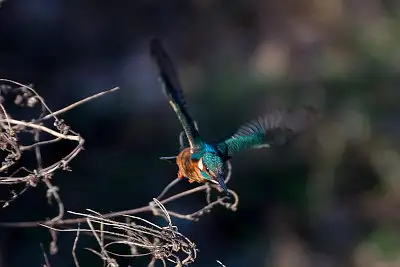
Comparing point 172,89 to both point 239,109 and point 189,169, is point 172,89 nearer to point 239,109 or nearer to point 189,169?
point 189,169

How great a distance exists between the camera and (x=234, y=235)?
3.88m

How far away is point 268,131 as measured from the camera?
1549 millimetres

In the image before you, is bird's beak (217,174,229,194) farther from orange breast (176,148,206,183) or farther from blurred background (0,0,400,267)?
blurred background (0,0,400,267)

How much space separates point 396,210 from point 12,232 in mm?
2015

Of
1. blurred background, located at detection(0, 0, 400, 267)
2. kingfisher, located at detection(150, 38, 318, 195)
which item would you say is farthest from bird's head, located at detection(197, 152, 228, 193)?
blurred background, located at detection(0, 0, 400, 267)

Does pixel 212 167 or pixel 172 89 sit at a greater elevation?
pixel 172 89

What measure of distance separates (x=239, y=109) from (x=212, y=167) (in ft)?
10.9

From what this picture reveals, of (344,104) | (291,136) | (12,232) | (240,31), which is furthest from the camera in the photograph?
(240,31)

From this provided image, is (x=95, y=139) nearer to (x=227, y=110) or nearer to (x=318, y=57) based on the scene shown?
(x=227, y=110)

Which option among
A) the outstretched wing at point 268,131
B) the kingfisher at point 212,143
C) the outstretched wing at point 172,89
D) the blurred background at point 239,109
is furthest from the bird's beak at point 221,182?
the blurred background at point 239,109

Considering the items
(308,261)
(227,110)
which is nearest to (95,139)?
(227,110)

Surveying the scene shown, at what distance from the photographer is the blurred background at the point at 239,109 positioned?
378 cm

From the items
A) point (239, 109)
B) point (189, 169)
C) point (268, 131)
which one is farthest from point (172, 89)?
point (239, 109)

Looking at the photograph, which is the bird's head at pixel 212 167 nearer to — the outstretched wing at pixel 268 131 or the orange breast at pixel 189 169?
the orange breast at pixel 189 169
